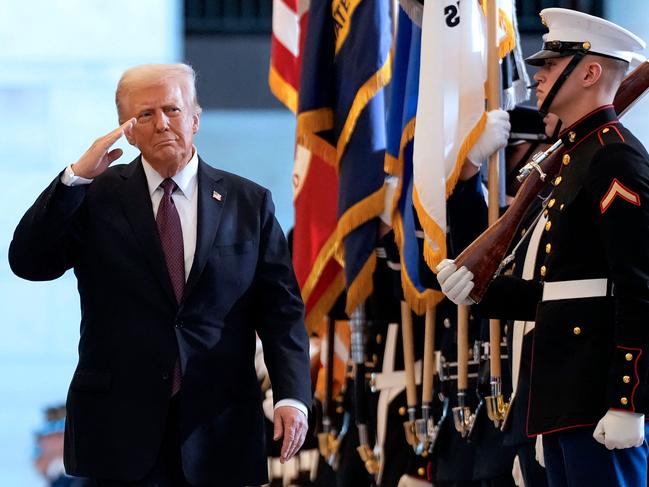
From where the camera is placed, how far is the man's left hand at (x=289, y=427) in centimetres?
354

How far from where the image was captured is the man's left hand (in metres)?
3.54

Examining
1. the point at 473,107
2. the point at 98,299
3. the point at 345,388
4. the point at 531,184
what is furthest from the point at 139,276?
the point at 345,388

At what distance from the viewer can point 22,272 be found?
11.7 feet

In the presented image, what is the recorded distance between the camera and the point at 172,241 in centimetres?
359

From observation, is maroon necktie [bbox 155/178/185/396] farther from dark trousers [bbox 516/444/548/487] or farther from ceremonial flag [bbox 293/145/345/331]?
ceremonial flag [bbox 293/145/345/331]

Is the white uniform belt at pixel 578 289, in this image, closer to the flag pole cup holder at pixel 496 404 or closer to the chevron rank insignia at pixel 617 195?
the chevron rank insignia at pixel 617 195

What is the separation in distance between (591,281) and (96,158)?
3.74 ft

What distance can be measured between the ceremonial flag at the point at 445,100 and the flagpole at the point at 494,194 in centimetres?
6

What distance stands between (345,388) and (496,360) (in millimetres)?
1671

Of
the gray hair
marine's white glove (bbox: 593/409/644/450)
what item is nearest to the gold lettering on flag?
the gray hair

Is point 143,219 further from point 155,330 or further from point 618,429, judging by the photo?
point 618,429

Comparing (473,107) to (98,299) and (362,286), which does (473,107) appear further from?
(98,299)

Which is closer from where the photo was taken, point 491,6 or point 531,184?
point 531,184

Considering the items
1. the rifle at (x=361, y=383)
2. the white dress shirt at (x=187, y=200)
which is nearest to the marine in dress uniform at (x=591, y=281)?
the white dress shirt at (x=187, y=200)
